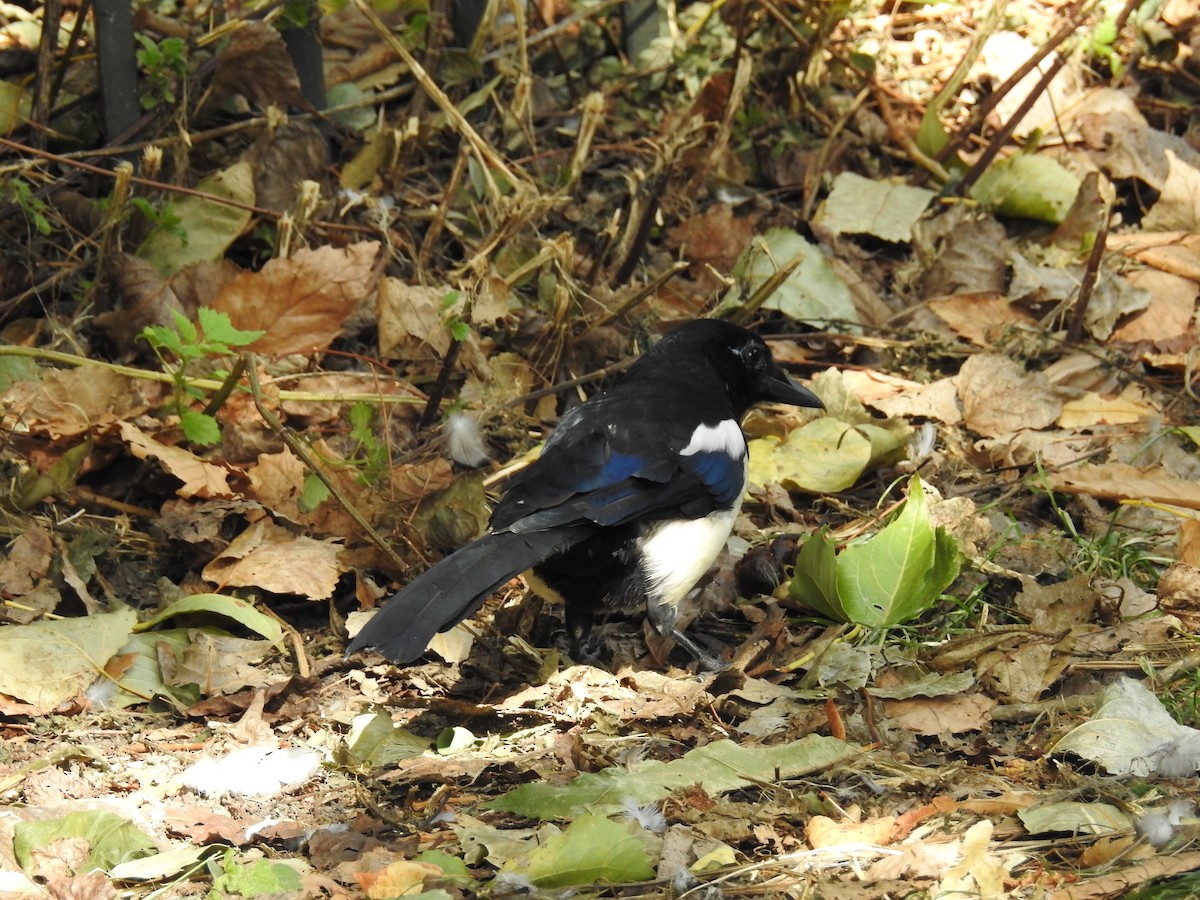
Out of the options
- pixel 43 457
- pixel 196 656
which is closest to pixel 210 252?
pixel 43 457

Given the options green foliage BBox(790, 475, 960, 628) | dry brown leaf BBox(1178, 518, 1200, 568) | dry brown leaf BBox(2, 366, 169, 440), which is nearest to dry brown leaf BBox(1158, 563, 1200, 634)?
dry brown leaf BBox(1178, 518, 1200, 568)

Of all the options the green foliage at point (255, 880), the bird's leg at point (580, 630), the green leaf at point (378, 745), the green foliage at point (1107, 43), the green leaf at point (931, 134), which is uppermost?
the green foliage at point (1107, 43)

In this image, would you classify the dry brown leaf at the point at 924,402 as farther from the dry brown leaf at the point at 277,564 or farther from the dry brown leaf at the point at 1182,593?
the dry brown leaf at the point at 277,564

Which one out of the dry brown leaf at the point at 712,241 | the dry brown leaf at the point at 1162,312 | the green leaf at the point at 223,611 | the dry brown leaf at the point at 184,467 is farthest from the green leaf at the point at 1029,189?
the green leaf at the point at 223,611

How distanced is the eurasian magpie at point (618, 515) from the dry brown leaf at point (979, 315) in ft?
4.13

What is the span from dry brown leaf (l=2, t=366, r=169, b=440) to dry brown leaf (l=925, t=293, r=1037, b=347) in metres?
2.63

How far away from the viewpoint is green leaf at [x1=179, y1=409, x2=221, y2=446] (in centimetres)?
384

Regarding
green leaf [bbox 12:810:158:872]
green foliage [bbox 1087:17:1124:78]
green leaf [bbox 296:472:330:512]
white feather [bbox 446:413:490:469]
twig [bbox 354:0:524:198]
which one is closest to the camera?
green leaf [bbox 12:810:158:872]

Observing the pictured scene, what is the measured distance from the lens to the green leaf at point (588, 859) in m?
2.49

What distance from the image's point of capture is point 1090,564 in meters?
3.88

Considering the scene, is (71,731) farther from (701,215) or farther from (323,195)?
(701,215)

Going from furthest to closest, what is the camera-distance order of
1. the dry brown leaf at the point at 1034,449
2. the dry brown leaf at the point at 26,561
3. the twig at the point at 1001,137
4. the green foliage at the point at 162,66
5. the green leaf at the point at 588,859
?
the twig at the point at 1001,137
the green foliage at the point at 162,66
the dry brown leaf at the point at 1034,449
the dry brown leaf at the point at 26,561
the green leaf at the point at 588,859

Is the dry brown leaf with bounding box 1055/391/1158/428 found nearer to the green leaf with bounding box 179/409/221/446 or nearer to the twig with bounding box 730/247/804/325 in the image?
the twig with bounding box 730/247/804/325

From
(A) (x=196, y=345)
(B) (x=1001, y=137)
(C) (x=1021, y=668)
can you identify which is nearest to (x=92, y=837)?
(A) (x=196, y=345)
